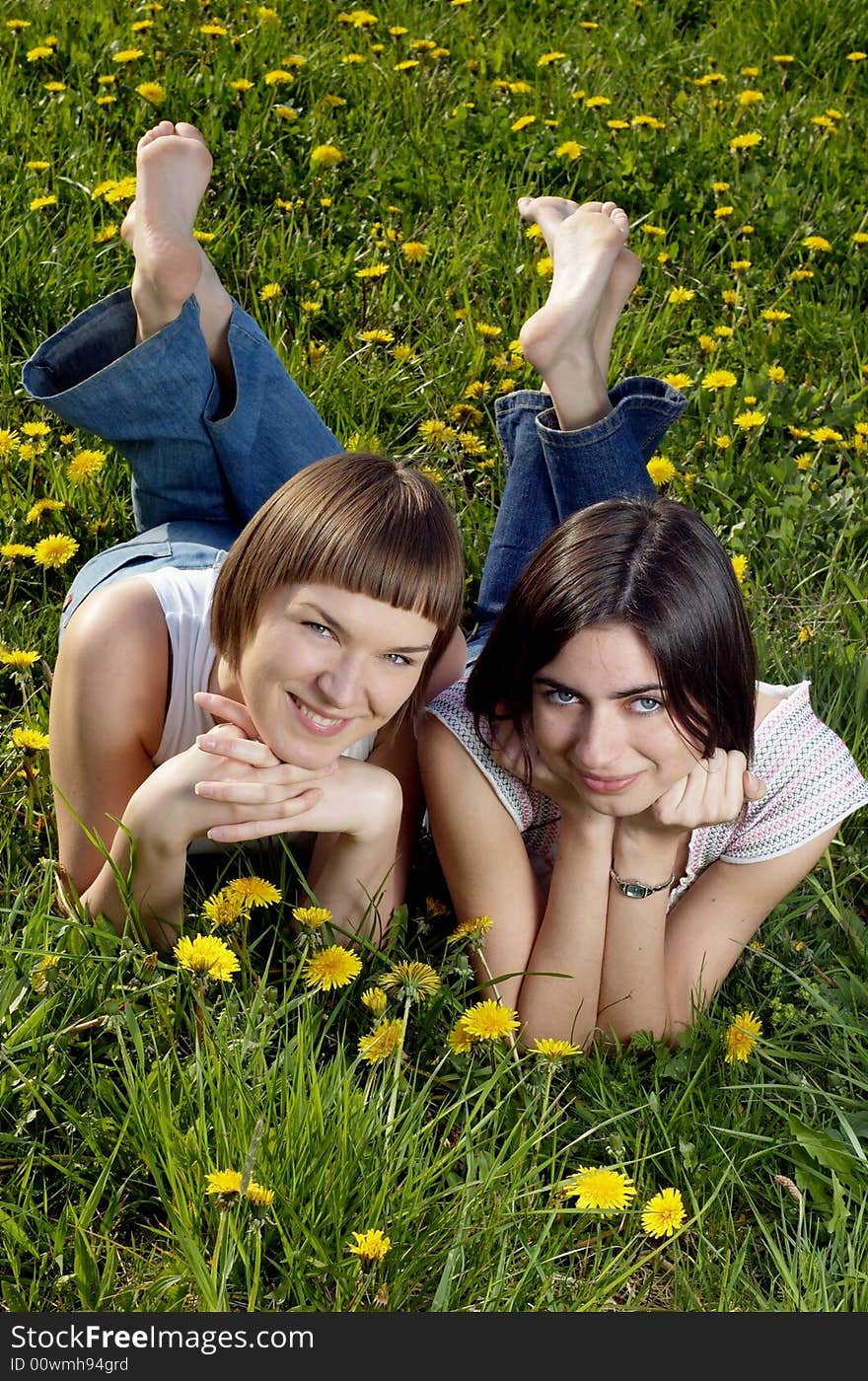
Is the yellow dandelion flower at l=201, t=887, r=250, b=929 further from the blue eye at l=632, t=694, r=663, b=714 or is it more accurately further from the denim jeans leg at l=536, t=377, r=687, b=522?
the denim jeans leg at l=536, t=377, r=687, b=522

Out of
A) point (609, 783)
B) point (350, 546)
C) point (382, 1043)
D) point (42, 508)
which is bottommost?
point (382, 1043)

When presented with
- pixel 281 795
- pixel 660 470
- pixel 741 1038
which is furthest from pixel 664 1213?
pixel 660 470

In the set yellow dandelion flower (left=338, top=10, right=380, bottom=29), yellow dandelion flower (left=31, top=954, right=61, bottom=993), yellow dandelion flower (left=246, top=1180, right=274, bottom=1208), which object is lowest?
yellow dandelion flower (left=31, top=954, right=61, bottom=993)

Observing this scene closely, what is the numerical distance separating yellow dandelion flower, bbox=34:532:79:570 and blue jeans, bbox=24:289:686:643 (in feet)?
0.31

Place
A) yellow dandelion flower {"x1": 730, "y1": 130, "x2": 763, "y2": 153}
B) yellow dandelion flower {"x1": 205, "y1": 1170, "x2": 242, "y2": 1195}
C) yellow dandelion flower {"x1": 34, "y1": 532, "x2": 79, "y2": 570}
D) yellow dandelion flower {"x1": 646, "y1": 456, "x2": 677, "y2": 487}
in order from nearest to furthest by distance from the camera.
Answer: yellow dandelion flower {"x1": 205, "y1": 1170, "x2": 242, "y2": 1195} → yellow dandelion flower {"x1": 34, "y1": 532, "x2": 79, "y2": 570} → yellow dandelion flower {"x1": 646, "y1": 456, "x2": 677, "y2": 487} → yellow dandelion flower {"x1": 730, "y1": 130, "x2": 763, "y2": 153}

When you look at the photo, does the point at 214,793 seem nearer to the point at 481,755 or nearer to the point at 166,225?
the point at 481,755

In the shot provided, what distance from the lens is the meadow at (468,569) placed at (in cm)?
154

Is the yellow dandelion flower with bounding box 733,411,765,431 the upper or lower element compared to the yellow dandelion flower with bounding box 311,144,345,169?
lower

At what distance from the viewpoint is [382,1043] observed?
168 cm

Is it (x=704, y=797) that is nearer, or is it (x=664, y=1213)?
(x=664, y=1213)

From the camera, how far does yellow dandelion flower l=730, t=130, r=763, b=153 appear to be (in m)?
3.55

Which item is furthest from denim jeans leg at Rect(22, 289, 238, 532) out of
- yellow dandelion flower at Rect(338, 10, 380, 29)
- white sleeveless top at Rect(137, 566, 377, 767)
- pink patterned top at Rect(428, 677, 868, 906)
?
yellow dandelion flower at Rect(338, 10, 380, 29)

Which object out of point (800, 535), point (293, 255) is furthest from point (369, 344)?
point (800, 535)

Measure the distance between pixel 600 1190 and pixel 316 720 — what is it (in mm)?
662
